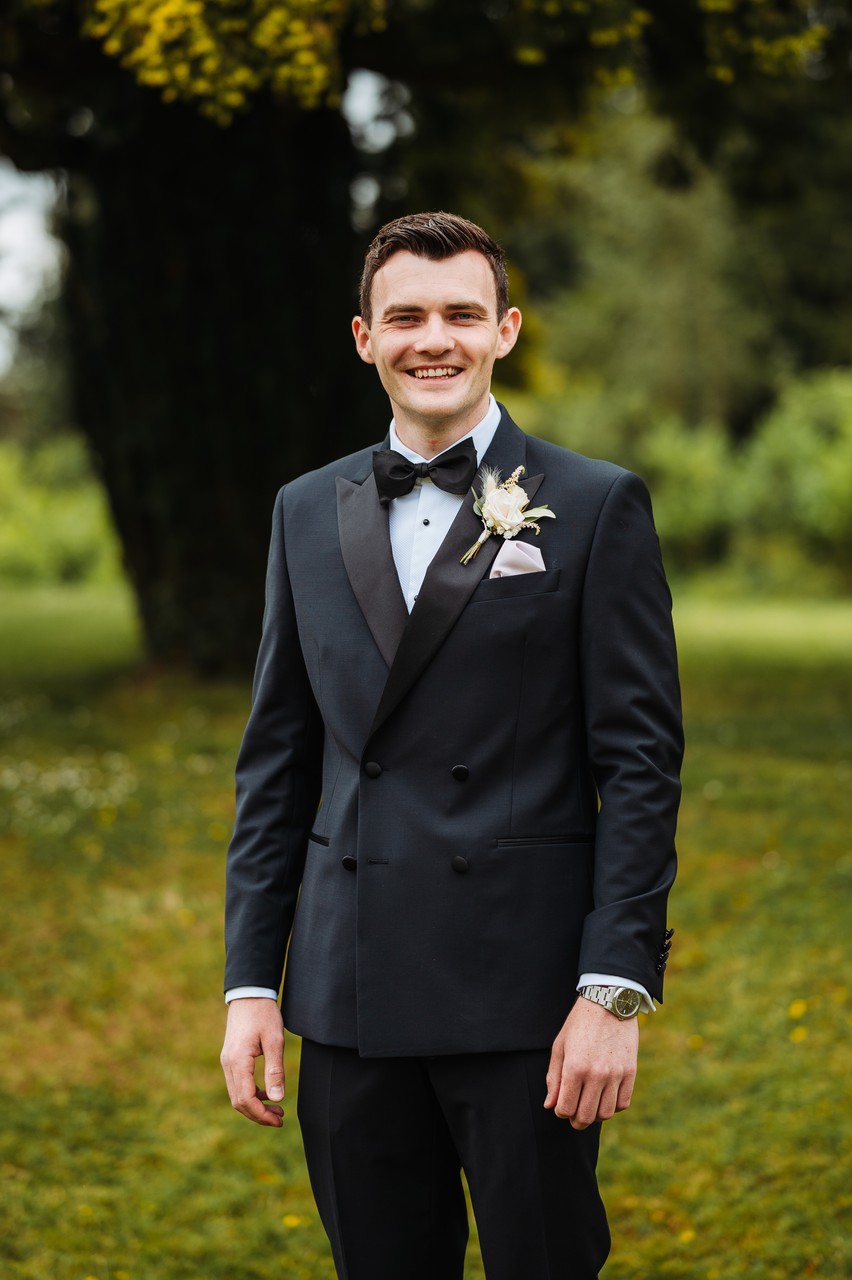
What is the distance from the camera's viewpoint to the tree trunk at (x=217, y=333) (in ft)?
34.1

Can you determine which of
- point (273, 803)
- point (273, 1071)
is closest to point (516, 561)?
point (273, 803)

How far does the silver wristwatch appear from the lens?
6.79ft

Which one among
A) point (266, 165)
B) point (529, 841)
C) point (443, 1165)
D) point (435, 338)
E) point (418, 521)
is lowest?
point (443, 1165)

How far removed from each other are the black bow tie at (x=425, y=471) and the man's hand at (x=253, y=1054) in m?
0.88

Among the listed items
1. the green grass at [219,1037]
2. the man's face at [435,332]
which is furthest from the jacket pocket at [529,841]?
the green grass at [219,1037]

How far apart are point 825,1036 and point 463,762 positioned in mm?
3739

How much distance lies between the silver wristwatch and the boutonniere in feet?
2.25

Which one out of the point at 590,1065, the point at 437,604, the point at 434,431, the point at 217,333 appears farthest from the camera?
the point at 217,333

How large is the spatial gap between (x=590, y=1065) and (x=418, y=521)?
902mm

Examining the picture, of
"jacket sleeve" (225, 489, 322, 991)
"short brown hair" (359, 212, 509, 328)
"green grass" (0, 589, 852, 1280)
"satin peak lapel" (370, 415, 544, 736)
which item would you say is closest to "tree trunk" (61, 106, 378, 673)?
"green grass" (0, 589, 852, 1280)

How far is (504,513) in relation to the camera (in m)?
2.19

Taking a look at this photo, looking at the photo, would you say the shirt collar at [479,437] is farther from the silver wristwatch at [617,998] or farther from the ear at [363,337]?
the silver wristwatch at [617,998]

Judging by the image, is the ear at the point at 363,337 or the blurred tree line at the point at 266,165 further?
the blurred tree line at the point at 266,165

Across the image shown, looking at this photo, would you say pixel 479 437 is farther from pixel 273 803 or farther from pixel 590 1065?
pixel 590 1065
